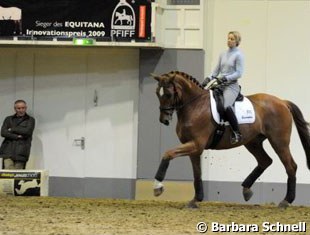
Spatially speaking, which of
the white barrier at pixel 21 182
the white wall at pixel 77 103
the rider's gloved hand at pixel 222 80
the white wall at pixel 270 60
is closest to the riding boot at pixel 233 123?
the rider's gloved hand at pixel 222 80

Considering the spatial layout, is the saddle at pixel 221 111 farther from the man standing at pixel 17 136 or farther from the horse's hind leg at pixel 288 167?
the man standing at pixel 17 136

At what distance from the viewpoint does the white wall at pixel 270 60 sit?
11852mm

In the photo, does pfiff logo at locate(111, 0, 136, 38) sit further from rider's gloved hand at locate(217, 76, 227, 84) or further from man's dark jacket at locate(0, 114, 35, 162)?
rider's gloved hand at locate(217, 76, 227, 84)

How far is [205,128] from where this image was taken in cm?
887

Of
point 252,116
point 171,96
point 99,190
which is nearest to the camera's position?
point 171,96

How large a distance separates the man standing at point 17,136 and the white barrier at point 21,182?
50cm

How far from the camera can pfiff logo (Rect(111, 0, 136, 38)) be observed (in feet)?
37.2

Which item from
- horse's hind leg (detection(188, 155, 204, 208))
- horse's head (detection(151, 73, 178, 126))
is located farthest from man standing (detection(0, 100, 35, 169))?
horse's head (detection(151, 73, 178, 126))

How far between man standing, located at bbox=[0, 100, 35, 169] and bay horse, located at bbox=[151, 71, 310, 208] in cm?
398

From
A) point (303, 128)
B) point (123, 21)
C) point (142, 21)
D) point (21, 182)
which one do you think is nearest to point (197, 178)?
point (303, 128)

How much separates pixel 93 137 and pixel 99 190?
1014mm

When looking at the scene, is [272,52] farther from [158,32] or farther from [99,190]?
[99,190]

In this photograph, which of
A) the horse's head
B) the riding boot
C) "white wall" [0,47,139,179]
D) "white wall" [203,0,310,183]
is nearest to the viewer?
the horse's head

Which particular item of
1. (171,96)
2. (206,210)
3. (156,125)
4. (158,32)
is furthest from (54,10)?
(206,210)
